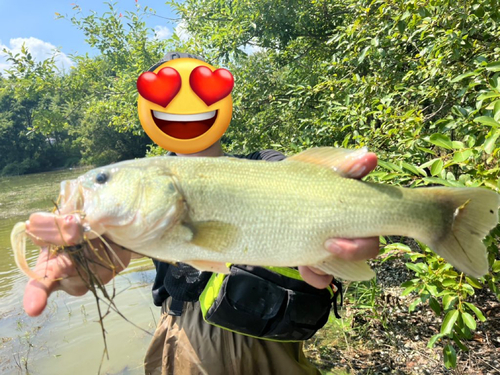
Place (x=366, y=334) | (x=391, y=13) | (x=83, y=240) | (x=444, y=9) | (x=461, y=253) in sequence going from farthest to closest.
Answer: (x=366, y=334), (x=391, y=13), (x=444, y=9), (x=461, y=253), (x=83, y=240)

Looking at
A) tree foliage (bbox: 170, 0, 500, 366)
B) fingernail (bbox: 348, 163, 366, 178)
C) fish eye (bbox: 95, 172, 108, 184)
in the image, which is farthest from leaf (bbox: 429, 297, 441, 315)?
fish eye (bbox: 95, 172, 108, 184)

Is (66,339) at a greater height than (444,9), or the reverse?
(444,9)

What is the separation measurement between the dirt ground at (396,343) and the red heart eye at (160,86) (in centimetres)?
309

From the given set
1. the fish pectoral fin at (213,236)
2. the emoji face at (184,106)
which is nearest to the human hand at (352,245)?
the fish pectoral fin at (213,236)

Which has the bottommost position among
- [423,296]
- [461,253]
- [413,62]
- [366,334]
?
[366,334]

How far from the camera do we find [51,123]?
466 inches

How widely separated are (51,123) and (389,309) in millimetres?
12258

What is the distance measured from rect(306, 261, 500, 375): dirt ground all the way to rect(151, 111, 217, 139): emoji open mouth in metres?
2.77

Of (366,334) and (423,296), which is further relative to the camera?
(366,334)

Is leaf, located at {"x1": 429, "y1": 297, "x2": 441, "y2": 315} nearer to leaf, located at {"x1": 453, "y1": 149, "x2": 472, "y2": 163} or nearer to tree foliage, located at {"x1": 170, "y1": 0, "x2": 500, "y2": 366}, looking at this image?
tree foliage, located at {"x1": 170, "y1": 0, "x2": 500, "y2": 366}

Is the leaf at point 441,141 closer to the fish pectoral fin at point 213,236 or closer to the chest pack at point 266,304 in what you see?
→ the chest pack at point 266,304

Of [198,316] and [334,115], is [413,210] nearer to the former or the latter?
[198,316]

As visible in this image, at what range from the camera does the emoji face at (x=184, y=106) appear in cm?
253

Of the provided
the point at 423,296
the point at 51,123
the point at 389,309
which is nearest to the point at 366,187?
the point at 423,296
